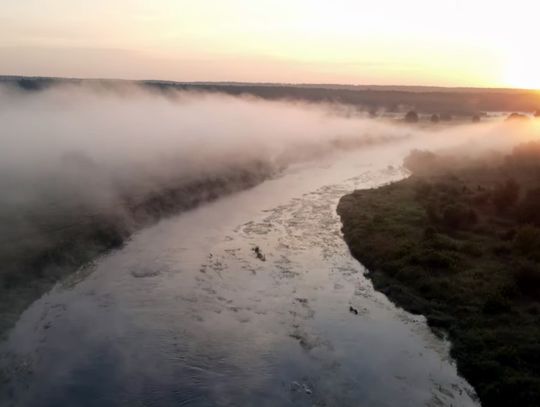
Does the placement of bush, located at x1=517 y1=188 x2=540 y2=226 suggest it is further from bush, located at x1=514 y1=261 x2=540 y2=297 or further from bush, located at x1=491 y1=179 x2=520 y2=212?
bush, located at x1=514 y1=261 x2=540 y2=297

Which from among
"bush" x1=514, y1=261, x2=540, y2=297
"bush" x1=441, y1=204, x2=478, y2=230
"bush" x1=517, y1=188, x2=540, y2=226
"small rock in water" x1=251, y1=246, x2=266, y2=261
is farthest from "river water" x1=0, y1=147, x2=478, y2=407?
"bush" x1=517, y1=188, x2=540, y2=226

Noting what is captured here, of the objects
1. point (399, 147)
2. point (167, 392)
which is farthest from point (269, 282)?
point (399, 147)

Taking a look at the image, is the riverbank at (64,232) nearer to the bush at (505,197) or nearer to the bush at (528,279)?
the bush at (528,279)

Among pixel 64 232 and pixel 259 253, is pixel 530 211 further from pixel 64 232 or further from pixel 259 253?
pixel 64 232

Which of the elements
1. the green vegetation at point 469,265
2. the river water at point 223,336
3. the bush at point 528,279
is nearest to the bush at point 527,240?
the green vegetation at point 469,265

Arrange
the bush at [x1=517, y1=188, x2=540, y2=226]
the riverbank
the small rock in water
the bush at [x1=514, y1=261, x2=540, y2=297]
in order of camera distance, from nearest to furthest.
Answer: the bush at [x1=514, y1=261, x2=540, y2=297]
the riverbank
the small rock in water
the bush at [x1=517, y1=188, x2=540, y2=226]
